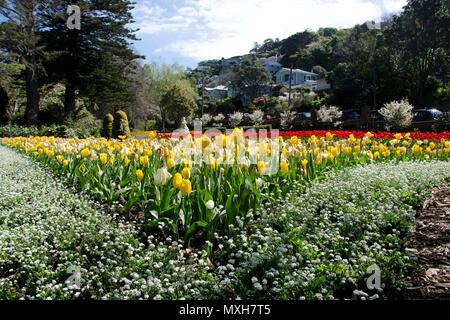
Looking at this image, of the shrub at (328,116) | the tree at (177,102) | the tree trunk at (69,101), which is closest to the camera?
the shrub at (328,116)

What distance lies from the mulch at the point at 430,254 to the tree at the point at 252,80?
196 ft

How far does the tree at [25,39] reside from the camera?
61.5ft

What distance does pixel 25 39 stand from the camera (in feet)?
62.8

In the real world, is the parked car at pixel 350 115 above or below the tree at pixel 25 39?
below

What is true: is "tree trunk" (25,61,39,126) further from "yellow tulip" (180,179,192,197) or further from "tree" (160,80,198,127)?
"yellow tulip" (180,179,192,197)

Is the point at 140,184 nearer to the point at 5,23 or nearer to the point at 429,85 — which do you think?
the point at 5,23

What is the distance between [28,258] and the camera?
240 centimetres

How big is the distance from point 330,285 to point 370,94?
33862mm

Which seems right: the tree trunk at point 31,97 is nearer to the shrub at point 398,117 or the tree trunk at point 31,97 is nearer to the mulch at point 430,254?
the shrub at point 398,117

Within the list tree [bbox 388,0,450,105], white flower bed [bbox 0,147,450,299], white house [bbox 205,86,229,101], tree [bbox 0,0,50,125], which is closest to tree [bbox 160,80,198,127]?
tree [bbox 0,0,50,125]

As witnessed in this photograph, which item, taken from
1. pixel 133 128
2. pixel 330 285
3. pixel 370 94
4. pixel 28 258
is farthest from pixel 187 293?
pixel 133 128

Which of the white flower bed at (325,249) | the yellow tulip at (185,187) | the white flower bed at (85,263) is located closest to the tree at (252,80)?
the white flower bed at (325,249)

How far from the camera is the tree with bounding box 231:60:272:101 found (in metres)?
60.7

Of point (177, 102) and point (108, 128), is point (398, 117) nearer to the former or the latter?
point (108, 128)
